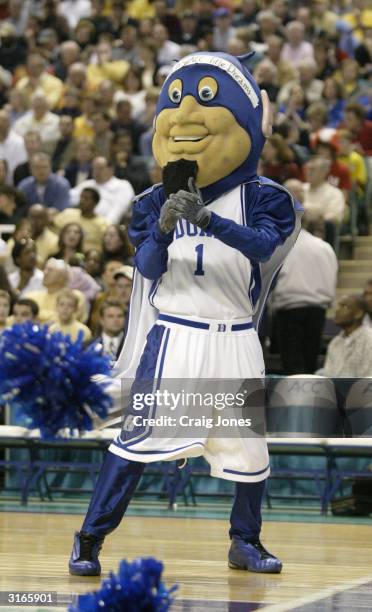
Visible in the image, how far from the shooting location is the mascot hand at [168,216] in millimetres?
6867

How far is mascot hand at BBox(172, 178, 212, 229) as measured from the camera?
6.84 meters

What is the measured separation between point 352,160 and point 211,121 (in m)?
7.84

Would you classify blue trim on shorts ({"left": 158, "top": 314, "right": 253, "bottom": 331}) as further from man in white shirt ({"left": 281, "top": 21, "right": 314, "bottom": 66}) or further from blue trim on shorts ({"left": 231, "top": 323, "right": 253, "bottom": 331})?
man in white shirt ({"left": 281, "top": 21, "right": 314, "bottom": 66})

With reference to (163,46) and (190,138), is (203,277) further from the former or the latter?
(163,46)

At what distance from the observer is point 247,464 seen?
7.18 metres

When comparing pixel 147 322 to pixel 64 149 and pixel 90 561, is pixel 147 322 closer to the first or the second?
pixel 90 561

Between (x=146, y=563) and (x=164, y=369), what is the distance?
2.51 metres

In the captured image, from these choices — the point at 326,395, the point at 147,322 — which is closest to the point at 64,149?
the point at 326,395

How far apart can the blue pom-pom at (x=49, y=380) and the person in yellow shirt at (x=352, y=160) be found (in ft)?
32.2

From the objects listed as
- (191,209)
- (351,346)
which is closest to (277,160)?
Answer: (351,346)

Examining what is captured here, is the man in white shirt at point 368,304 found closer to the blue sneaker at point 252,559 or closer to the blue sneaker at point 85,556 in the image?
the blue sneaker at point 252,559

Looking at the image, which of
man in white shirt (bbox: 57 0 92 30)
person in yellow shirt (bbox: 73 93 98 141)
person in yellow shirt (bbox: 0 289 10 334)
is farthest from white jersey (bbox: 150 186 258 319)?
man in white shirt (bbox: 57 0 92 30)

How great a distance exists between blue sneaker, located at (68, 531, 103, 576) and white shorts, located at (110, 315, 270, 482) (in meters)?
0.42

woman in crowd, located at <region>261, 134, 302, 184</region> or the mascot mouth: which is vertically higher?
woman in crowd, located at <region>261, 134, 302, 184</region>
